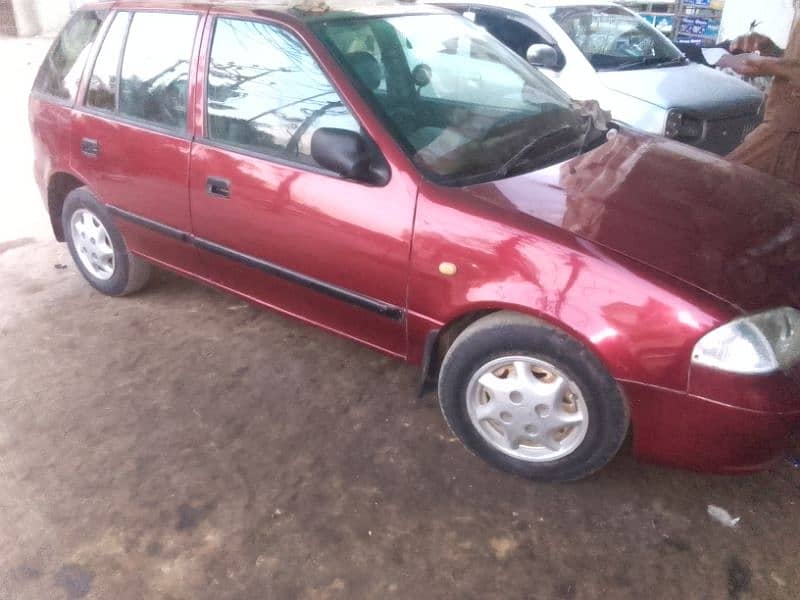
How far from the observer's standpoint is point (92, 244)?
3.83m

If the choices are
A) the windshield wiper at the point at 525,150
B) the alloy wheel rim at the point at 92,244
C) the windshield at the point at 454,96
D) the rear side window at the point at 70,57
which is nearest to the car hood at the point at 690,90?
the windshield at the point at 454,96

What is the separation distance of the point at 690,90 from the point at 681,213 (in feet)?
11.2

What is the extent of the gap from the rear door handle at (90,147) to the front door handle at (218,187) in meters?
0.85

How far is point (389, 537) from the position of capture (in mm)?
2324

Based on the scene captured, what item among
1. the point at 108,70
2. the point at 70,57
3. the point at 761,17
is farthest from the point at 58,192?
the point at 761,17

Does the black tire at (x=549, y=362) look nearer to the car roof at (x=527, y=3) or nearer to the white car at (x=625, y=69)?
the white car at (x=625, y=69)

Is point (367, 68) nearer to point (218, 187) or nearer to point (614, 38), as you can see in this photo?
point (218, 187)

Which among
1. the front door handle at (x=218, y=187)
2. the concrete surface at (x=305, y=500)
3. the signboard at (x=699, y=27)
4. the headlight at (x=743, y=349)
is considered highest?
the signboard at (x=699, y=27)

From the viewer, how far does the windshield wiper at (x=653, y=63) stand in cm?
551

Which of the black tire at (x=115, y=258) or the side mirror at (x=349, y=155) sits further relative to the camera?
the black tire at (x=115, y=258)

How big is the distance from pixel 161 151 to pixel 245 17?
2.31 feet

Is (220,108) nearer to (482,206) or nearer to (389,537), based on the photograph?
(482,206)

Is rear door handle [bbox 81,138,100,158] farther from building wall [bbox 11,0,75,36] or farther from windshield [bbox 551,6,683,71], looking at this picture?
building wall [bbox 11,0,75,36]

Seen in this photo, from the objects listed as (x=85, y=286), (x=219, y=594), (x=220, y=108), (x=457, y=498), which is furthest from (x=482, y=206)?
(x=85, y=286)
